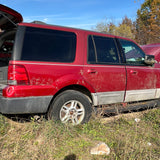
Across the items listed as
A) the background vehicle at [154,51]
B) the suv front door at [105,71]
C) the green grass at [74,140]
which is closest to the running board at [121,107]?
the suv front door at [105,71]

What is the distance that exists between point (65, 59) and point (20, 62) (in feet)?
2.63

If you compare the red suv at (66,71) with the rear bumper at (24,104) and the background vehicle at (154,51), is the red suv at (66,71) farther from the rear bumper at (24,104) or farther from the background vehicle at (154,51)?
the background vehicle at (154,51)

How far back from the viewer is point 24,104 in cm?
290

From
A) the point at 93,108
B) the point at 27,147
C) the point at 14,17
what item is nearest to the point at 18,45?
the point at 14,17

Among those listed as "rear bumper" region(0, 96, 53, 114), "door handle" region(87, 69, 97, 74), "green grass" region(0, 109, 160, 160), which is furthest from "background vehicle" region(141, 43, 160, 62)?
"rear bumper" region(0, 96, 53, 114)

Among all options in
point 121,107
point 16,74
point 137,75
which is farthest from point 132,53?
point 16,74

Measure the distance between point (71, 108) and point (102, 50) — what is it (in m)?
1.38

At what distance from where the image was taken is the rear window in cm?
298

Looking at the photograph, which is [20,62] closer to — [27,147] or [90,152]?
[27,147]

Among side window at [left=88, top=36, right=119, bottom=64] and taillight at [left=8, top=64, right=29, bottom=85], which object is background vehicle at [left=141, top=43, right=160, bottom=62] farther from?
taillight at [left=8, top=64, right=29, bottom=85]

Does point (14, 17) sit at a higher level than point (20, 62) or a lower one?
higher

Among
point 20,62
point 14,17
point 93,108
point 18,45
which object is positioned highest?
point 14,17

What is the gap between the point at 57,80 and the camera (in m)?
3.14

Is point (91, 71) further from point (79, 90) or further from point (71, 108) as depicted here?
point (71, 108)
